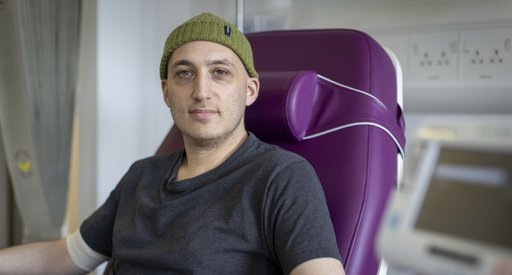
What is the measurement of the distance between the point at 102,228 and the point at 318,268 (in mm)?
667

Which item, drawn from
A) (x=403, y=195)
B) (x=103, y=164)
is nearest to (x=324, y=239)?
(x=403, y=195)

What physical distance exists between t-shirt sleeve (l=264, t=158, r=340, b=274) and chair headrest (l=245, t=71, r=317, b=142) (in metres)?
0.18

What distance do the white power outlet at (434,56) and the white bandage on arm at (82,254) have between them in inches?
44.2

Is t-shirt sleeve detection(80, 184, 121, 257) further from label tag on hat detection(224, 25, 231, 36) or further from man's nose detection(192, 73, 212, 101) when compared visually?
label tag on hat detection(224, 25, 231, 36)

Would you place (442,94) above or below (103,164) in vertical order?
above

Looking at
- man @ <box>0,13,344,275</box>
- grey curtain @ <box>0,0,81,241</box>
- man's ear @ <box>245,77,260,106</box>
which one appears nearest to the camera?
man @ <box>0,13,344,275</box>

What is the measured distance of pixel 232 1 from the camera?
2227 mm

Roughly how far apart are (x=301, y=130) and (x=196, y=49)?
0.31 m

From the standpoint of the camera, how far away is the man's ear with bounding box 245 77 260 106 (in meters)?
1.33

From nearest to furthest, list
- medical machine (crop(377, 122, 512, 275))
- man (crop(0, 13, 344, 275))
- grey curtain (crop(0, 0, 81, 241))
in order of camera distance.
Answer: medical machine (crop(377, 122, 512, 275)) → man (crop(0, 13, 344, 275)) → grey curtain (crop(0, 0, 81, 241))

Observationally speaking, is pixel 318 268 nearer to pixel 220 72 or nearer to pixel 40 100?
pixel 220 72

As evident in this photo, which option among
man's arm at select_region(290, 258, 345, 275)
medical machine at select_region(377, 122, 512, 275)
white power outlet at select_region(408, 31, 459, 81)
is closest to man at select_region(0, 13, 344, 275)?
man's arm at select_region(290, 258, 345, 275)

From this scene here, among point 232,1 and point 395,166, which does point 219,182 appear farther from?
point 232,1

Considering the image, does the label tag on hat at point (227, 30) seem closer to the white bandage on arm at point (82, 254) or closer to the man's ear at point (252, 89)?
the man's ear at point (252, 89)
